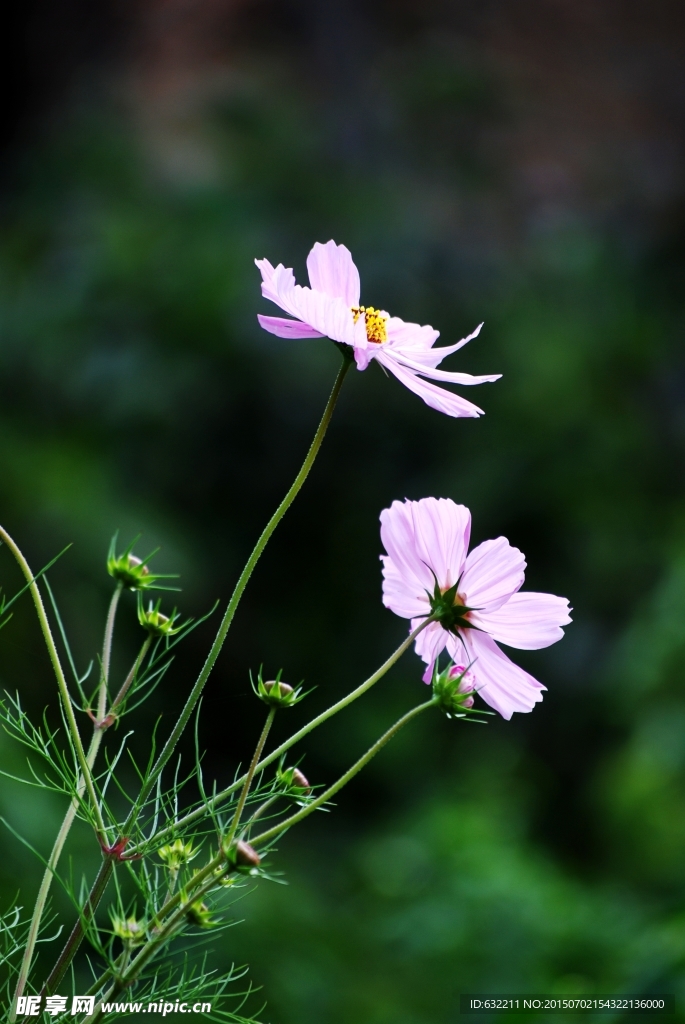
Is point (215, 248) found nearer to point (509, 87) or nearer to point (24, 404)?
point (24, 404)

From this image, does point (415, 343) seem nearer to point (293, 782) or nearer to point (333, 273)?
point (333, 273)

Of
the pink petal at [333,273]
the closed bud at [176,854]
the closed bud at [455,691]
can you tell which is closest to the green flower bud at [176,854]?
the closed bud at [176,854]

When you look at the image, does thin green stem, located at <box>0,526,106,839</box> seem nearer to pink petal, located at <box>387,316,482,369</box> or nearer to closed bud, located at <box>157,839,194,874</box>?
closed bud, located at <box>157,839,194,874</box>

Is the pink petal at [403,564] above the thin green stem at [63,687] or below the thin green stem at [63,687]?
above

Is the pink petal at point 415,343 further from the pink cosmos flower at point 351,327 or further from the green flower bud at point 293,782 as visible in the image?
the green flower bud at point 293,782

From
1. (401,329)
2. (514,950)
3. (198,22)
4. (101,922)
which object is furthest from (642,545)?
(198,22)

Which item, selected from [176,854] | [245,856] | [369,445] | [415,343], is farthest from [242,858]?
[369,445]
